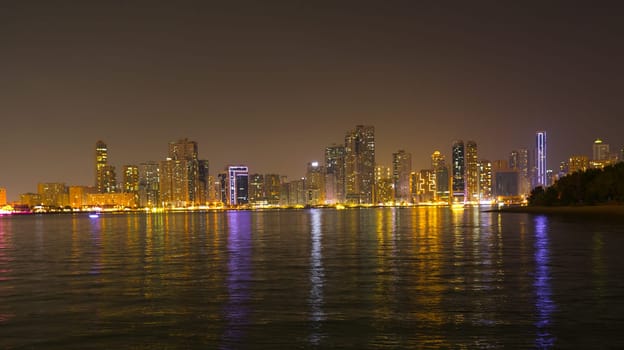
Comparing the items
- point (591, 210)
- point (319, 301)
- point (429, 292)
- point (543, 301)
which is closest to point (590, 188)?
point (591, 210)

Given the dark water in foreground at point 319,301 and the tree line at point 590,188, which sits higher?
the tree line at point 590,188

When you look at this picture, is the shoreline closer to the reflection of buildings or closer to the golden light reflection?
the golden light reflection

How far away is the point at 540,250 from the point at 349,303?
98.4ft

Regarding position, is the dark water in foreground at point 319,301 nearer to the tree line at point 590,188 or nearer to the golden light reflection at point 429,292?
the golden light reflection at point 429,292

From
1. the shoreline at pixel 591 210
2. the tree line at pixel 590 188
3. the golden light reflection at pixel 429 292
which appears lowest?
the shoreline at pixel 591 210

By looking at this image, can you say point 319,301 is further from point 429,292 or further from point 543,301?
point 543,301

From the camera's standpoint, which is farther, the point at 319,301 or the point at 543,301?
the point at 319,301

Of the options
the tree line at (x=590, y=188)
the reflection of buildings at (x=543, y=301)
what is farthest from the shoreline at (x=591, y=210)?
the reflection of buildings at (x=543, y=301)

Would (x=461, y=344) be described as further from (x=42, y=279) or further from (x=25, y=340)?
(x=42, y=279)

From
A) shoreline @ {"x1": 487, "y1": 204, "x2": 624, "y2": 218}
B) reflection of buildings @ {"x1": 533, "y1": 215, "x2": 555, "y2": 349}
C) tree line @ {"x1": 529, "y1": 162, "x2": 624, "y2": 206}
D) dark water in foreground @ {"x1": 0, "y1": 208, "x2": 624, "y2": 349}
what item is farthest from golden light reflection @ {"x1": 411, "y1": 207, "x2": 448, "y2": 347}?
tree line @ {"x1": 529, "y1": 162, "x2": 624, "y2": 206}

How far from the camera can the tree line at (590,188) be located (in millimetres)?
141500

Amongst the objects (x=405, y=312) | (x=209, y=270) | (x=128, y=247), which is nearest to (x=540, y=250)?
(x=209, y=270)

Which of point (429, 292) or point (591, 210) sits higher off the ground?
point (429, 292)

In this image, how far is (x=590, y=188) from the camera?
152500 mm
